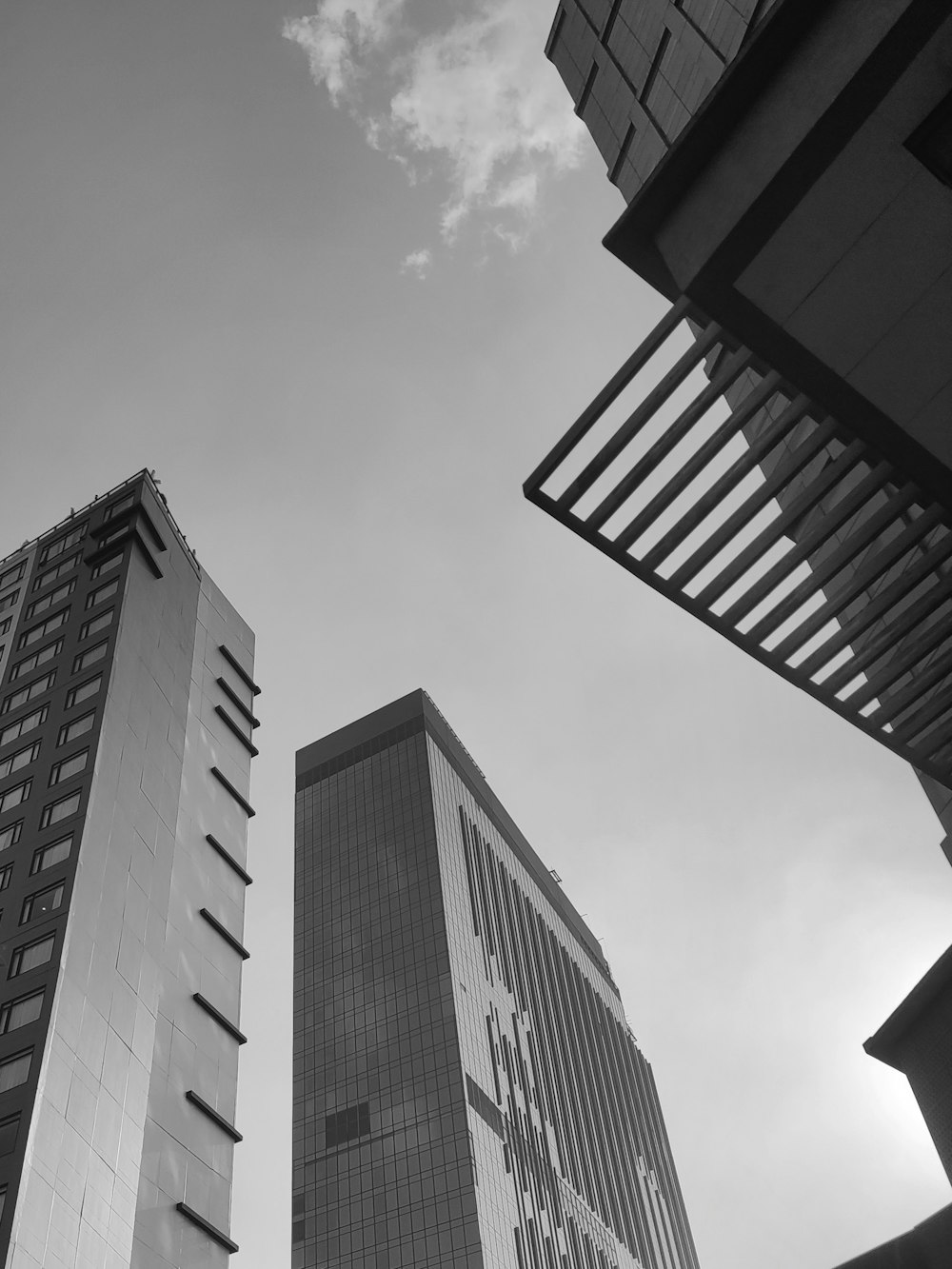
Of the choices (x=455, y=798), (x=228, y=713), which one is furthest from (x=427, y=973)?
(x=228, y=713)

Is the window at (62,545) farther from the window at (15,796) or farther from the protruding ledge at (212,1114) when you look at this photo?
the protruding ledge at (212,1114)

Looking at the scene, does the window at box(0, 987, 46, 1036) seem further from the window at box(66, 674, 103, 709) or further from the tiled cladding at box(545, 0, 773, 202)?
the tiled cladding at box(545, 0, 773, 202)

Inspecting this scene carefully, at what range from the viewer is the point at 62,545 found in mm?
64562

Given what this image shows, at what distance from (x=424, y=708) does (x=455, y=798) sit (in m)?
10.5

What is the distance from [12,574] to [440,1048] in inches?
2048

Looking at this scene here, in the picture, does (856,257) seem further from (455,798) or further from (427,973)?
(455,798)

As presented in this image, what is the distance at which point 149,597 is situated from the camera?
57.5 meters

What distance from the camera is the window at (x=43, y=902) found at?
4150 cm

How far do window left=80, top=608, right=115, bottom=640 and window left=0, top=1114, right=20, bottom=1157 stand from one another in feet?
82.6

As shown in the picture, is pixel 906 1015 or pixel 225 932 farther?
pixel 225 932

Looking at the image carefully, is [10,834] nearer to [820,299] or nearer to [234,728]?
[234,728]

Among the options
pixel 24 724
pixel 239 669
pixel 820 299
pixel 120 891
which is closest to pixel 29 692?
pixel 24 724

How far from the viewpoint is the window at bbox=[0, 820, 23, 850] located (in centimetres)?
4609

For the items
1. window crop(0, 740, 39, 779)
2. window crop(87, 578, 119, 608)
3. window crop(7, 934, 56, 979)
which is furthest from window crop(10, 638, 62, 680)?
window crop(7, 934, 56, 979)
